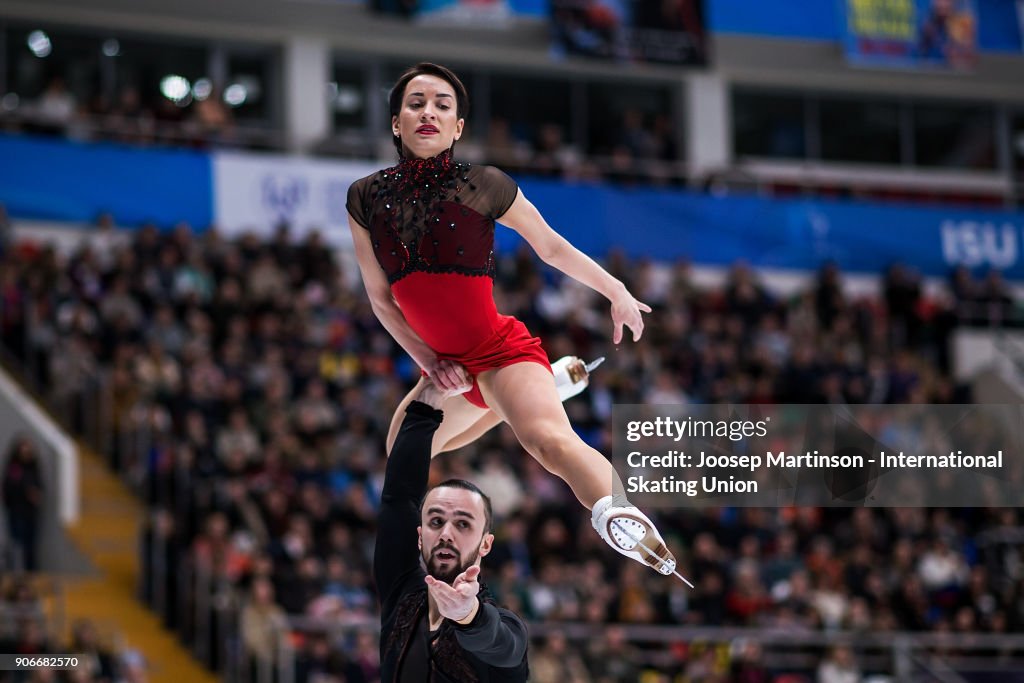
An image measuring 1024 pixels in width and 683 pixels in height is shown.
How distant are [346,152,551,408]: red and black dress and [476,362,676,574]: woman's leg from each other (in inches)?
4.6

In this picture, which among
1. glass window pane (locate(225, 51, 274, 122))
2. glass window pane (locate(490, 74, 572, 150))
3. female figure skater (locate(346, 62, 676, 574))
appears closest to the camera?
female figure skater (locate(346, 62, 676, 574))

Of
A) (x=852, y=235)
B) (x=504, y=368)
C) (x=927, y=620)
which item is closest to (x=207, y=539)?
(x=927, y=620)

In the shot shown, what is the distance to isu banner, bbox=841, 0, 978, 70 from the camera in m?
25.9

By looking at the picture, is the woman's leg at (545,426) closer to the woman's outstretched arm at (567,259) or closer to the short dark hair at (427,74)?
the woman's outstretched arm at (567,259)

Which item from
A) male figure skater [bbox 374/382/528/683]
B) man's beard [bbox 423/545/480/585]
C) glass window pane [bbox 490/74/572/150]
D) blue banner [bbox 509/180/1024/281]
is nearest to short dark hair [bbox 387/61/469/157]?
male figure skater [bbox 374/382/528/683]

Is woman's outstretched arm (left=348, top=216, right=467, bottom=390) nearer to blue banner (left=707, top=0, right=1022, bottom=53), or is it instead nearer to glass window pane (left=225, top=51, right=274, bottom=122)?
glass window pane (left=225, top=51, right=274, bottom=122)

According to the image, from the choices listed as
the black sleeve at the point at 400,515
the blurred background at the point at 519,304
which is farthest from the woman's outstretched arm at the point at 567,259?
the blurred background at the point at 519,304

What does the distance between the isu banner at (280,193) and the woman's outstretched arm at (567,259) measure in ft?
53.7

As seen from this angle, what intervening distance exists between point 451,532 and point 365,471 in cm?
1159

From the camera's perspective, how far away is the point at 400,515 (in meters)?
5.59

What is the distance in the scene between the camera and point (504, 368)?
20.1 ft

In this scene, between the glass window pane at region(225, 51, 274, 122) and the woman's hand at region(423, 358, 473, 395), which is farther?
Result: the glass window pane at region(225, 51, 274, 122)

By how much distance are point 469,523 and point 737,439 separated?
73.9 inches

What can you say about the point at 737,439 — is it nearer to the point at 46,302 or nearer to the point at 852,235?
→ the point at 46,302
